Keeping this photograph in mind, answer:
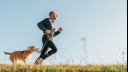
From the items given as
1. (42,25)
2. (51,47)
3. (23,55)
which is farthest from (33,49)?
(42,25)

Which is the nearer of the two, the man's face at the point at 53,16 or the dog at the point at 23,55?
the man's face at the point at 53,16

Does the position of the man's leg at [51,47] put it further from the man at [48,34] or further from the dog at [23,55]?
the dog at [23,55]

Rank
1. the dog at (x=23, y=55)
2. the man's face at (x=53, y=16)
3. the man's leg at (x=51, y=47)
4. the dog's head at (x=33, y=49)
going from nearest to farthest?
the man's leg at (x=51, y=47), the man's face at (x=53, y=16), the dog at (x=23, y=55), the dog's head at (x=33, y=49)

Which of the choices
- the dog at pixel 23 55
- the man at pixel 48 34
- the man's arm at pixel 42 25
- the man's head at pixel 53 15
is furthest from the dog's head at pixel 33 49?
the man's head at pixel 53 15

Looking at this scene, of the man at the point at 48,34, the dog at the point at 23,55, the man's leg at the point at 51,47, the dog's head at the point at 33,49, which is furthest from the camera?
the dog's head at the point at 33,49

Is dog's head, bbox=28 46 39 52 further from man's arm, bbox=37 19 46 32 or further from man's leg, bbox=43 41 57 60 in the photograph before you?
man's arm, bbox=37 19 46 32

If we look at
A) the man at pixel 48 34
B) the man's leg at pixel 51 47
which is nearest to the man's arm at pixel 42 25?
the man at pixel 48 34

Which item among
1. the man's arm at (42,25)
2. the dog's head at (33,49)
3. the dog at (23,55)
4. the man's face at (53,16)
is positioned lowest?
the dog at (23,55)

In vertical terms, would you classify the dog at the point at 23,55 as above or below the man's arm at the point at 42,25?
below

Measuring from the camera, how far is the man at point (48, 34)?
1234 cm

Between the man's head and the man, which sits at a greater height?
the man's head

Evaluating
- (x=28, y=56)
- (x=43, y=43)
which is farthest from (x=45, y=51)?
(x=28, y=56)

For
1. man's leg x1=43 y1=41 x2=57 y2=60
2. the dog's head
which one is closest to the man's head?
man's leg x1=43 y1=41 x2=57 y2=60

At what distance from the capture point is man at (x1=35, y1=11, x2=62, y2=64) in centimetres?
1234
